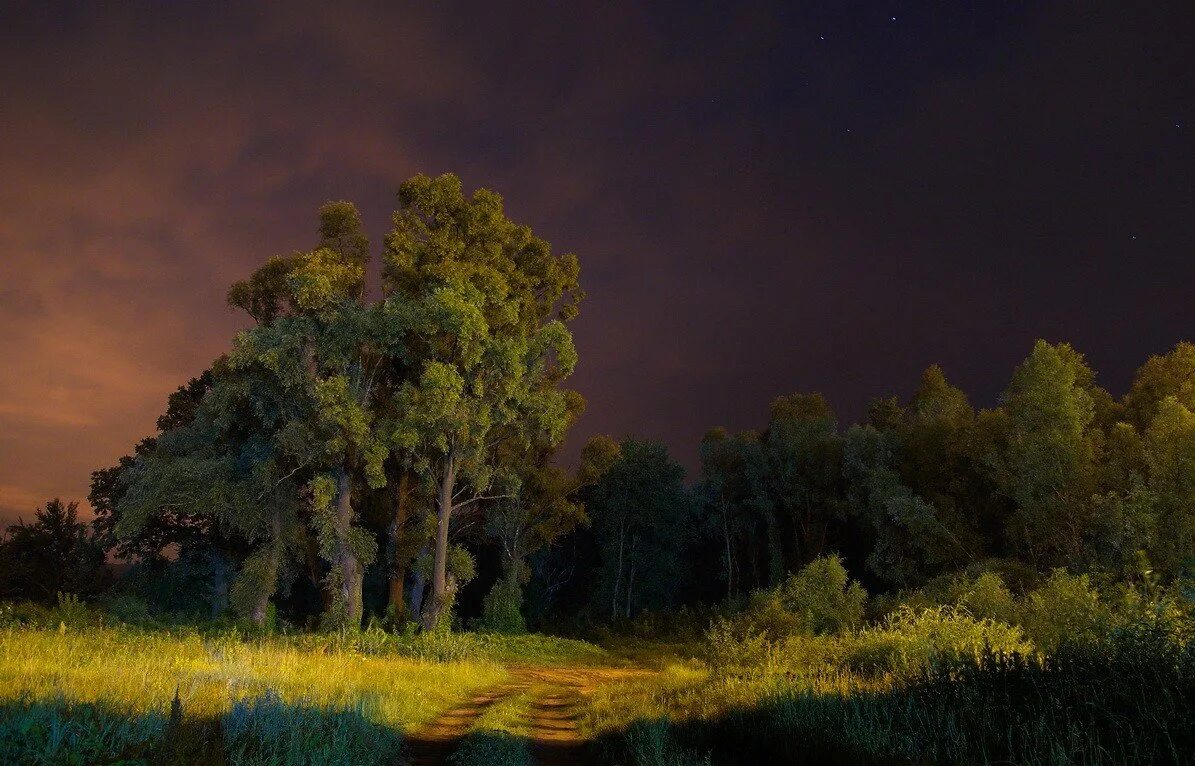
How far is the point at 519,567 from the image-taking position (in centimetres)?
4241

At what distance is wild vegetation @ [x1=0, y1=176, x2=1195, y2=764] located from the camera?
908cm

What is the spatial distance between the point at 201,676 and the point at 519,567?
3193 cm

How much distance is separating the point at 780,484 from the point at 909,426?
11606mm

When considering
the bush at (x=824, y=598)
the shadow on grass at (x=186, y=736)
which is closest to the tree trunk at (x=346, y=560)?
the bush at (x=824, y=598)

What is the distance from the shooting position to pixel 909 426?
51.0 m

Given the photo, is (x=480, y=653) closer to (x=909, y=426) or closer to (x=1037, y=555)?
(x=1037, y=555)

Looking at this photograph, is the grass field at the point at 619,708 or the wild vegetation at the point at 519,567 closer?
the grass field at the point at 619,708

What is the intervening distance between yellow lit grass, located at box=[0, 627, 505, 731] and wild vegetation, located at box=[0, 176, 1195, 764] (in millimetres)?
111

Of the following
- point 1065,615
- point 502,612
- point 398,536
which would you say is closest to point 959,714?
point 1065,615

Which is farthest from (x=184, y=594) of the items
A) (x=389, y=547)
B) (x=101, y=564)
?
(x=389, y=547)

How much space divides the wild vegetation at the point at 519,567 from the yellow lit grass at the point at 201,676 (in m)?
0.11

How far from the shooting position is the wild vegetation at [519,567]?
908 cm

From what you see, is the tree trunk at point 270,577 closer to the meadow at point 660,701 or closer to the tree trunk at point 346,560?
the tree trunk at point 346,560

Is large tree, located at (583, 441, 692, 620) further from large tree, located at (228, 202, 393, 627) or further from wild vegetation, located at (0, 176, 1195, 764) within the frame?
large tree, located at (228, 202, 393, 627)
